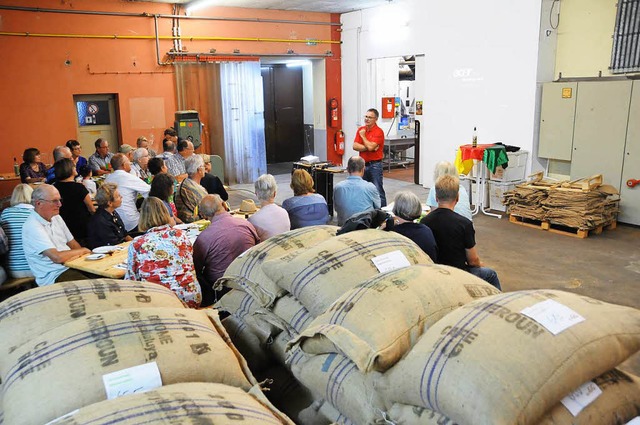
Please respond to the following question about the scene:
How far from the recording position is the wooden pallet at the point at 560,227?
6.79m

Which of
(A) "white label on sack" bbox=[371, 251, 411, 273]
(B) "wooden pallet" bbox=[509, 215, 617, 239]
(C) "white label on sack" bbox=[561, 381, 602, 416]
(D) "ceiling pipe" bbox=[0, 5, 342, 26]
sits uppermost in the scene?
(D) "ceiling pipe" bbox=[0, 5, 342, 26]

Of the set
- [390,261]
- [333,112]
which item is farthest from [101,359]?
[333,112]

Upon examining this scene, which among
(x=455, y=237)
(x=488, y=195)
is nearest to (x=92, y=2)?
(x=488, y=195)

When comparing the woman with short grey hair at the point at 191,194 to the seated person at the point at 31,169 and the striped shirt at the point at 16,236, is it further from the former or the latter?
the seated person at the point at 31,169

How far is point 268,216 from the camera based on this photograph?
4.41 meters

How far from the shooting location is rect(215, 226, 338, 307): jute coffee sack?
250cm

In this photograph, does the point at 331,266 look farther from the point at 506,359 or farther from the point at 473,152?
the point at 473,152

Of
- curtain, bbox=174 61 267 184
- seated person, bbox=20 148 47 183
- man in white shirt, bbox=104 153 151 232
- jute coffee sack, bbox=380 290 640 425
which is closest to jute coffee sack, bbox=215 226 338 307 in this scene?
jute coffee sack, bbox=380 290 640 425

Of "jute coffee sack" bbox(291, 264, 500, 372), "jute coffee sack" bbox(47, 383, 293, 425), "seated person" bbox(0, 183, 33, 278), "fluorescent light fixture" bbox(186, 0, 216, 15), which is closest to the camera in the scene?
"jute coffee sack" bbox(47, 383, 293, 425)

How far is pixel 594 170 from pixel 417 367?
6.90m

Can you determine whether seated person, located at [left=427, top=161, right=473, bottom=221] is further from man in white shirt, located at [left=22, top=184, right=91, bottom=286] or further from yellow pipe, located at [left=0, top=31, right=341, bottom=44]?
yellow pipe, located at [left=0, top=31, right=341, bottom=44]

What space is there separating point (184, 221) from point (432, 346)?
171 inches

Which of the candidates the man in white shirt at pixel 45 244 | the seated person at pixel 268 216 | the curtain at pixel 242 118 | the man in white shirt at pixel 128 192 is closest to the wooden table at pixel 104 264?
the man in white shirt at pixel 45 244

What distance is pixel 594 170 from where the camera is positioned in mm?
7484
